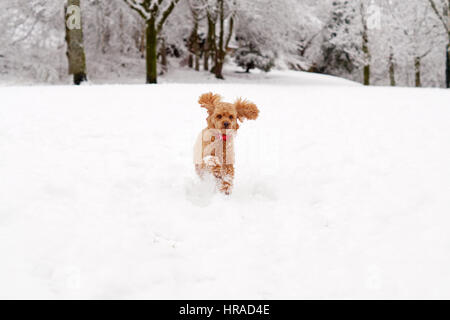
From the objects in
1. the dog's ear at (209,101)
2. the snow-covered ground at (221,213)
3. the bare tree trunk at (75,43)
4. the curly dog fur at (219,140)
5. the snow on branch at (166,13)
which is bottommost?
the snow-covered ground at (221,213)

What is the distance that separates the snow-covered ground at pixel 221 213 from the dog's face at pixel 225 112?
79cm

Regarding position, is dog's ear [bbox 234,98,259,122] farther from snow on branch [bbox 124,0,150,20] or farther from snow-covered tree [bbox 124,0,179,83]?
snow on branch [bbox 124,0,150,20]

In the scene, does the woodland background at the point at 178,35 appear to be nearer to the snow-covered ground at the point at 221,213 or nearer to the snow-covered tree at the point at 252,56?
the snow-covered tree at the point at 252,56

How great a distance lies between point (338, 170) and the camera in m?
5.22

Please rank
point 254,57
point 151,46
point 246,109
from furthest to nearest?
point 254,57, point 151,46, point 246,109

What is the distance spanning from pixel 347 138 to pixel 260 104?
13.1ft

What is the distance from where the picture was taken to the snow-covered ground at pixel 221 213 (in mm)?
2744

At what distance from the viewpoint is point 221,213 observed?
3.90 meters

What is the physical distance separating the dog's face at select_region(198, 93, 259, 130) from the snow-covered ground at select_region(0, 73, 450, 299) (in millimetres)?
792

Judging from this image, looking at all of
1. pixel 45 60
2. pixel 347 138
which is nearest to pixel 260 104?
pixel 347 138

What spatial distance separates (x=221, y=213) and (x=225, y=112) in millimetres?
1042

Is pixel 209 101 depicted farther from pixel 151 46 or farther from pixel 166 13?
pixel 166 13

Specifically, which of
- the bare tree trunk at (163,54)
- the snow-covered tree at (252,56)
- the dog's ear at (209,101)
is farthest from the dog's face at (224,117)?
the snow-covered tree at (252,56)

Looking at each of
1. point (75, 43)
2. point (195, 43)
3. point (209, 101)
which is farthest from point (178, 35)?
point (209, 101)
